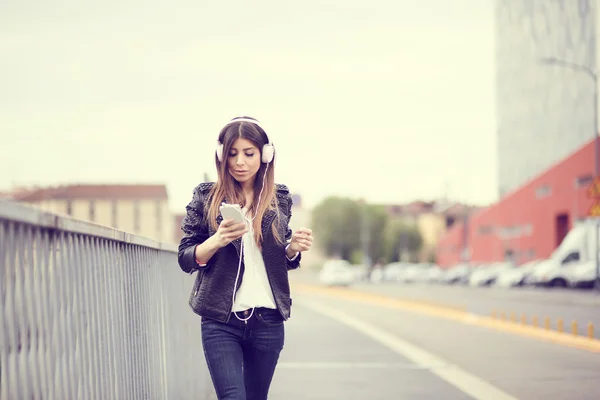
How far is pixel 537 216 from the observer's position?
3187 inches

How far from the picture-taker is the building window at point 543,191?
77738 millimetres

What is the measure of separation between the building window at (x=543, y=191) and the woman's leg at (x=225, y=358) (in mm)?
75377

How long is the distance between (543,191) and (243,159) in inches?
3049

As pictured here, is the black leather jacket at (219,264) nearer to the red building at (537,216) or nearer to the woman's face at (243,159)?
the woman's face at (243,159)

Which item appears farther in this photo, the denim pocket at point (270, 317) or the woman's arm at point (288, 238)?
the woman's arm at point (288, 238)

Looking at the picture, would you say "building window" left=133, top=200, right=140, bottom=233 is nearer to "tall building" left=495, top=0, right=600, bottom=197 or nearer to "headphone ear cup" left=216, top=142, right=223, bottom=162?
"tall building" left=495, top=0, right=600, bottom=197

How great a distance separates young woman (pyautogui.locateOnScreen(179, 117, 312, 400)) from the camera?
4227 mm

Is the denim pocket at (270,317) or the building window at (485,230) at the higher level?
the denim pocket at (270,317)

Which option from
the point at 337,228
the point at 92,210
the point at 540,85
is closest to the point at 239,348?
the point at 540,85

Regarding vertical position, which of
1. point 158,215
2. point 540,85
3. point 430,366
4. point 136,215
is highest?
point 540,85

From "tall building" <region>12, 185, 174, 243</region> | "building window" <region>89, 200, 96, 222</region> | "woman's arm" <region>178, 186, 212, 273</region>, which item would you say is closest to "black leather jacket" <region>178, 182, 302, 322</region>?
"woman's arm" <region>178, 186, 212, 273</region>

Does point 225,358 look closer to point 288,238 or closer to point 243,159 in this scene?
point 288,238

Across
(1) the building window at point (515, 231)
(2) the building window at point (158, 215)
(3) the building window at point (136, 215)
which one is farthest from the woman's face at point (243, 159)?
(3) the building window at point (136, 215)

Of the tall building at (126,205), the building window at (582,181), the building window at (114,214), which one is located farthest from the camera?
the building window at (114,214)
